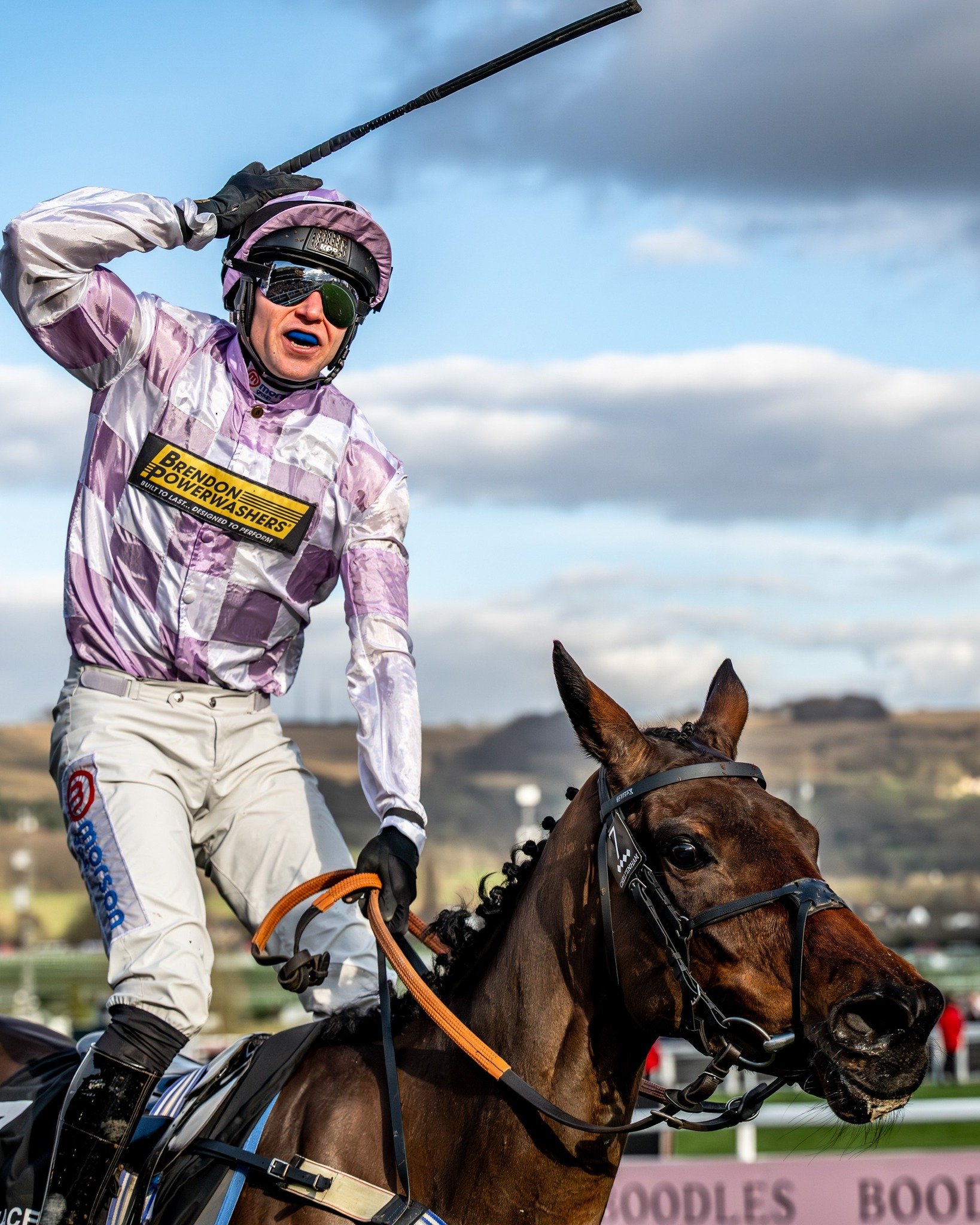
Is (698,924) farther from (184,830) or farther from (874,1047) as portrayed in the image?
(184,830)

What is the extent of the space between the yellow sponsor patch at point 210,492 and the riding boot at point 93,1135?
53.3 inches

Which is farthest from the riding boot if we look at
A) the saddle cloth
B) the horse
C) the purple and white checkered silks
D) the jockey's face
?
the jockey's face

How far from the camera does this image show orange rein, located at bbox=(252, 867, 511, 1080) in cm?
306

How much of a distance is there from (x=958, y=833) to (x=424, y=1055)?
190 ft

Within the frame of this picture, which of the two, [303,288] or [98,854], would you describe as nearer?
[98,854]

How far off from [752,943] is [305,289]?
6.92 feet

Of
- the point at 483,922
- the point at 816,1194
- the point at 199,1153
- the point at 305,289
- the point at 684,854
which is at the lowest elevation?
the point at 816,1194

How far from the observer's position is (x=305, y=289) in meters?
3.88

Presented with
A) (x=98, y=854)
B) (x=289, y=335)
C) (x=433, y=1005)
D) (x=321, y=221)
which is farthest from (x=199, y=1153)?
(x=321, y=221)

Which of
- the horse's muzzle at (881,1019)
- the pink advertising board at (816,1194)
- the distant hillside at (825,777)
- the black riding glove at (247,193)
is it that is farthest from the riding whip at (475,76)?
the distant hillside at (825,777)

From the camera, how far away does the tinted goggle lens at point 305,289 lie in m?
3.87

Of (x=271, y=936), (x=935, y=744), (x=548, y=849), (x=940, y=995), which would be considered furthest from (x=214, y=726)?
(x=935, y=744)

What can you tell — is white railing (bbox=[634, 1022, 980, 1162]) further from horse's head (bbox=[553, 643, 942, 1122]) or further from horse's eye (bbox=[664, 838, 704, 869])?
horse's eye (bbox=[664, 838, 704, 869])

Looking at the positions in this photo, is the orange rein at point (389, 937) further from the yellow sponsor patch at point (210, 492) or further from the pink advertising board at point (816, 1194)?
the pink advertising board at point (816, 1194)
